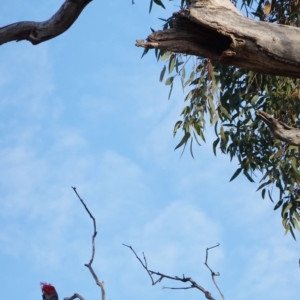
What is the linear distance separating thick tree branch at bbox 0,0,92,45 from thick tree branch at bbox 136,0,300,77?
0.90 m

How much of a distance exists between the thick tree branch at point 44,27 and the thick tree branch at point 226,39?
900mm

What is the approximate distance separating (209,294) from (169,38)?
716mm

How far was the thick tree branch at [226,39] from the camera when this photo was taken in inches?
88.0

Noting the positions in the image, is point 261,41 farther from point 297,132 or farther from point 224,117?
point 224,117

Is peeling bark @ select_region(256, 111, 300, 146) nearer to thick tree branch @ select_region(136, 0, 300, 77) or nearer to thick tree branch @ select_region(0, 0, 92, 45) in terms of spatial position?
thick tree branch @ select_region(136, 0, 300, 77)

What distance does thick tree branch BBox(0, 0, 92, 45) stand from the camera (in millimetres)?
3137

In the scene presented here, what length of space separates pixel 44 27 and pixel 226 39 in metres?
1.12

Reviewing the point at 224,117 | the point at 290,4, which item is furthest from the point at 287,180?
the point at 290,4

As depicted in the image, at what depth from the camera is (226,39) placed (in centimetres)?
227

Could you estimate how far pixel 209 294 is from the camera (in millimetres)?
2301

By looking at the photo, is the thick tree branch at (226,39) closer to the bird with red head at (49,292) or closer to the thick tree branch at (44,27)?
the thick tree branch at (44,27)

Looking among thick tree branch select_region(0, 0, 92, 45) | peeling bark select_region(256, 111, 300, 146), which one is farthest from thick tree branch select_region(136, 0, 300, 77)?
thick tree branch select_region(0, 0, 92, 45)

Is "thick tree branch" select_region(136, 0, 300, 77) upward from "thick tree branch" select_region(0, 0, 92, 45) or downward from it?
downward

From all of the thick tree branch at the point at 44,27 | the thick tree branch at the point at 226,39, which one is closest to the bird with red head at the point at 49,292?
the thick tree branch at the point at 44,27
